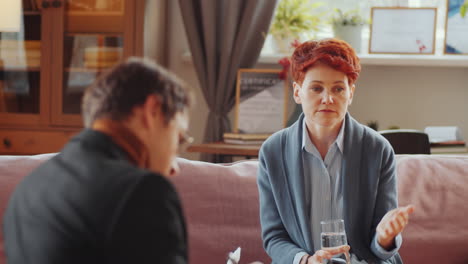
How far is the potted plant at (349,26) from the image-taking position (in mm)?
3491

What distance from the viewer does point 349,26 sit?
3.50 metres

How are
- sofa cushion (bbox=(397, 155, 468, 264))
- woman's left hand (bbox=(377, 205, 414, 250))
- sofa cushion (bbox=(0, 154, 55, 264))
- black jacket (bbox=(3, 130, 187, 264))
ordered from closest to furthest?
1. black jacket (bbox=(3, 130, 187, 264))
2. woman's left hand (bbox=(377, 205, 414, 250))
3. sofa cushion (bbox=(0, 154, 55, 264))
4. sofa cushion (bbox=(397, 155, 468, 264))

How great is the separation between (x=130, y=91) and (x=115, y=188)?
0.14 meters

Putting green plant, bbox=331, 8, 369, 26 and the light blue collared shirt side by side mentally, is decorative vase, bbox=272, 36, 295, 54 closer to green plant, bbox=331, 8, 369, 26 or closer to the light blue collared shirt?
green plant, bbox=331, 8, 369, 26

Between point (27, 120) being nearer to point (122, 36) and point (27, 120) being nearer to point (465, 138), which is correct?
point (122, 36)

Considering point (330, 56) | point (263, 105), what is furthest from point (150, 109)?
point (263, 105)

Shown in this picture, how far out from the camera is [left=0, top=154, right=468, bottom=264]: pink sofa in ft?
6.25

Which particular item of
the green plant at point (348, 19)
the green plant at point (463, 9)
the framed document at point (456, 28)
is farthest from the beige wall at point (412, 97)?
the green plant at point (463, 9)

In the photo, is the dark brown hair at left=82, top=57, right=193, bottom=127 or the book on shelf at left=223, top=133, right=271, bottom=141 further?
the book on shelf at left=223, top=133, right=271, bottom=141

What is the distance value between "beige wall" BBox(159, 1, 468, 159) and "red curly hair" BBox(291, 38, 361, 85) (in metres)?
1.93

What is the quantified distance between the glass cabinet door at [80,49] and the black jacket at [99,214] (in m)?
2.65

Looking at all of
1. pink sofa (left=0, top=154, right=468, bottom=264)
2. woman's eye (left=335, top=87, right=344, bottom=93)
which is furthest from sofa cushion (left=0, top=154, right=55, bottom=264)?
woman's eye (left=335, top=87, right=344, bottom=93)

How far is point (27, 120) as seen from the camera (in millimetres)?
3451

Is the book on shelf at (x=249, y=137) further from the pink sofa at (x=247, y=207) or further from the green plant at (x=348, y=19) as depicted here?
the pink sofa at (x=247, y=207)
